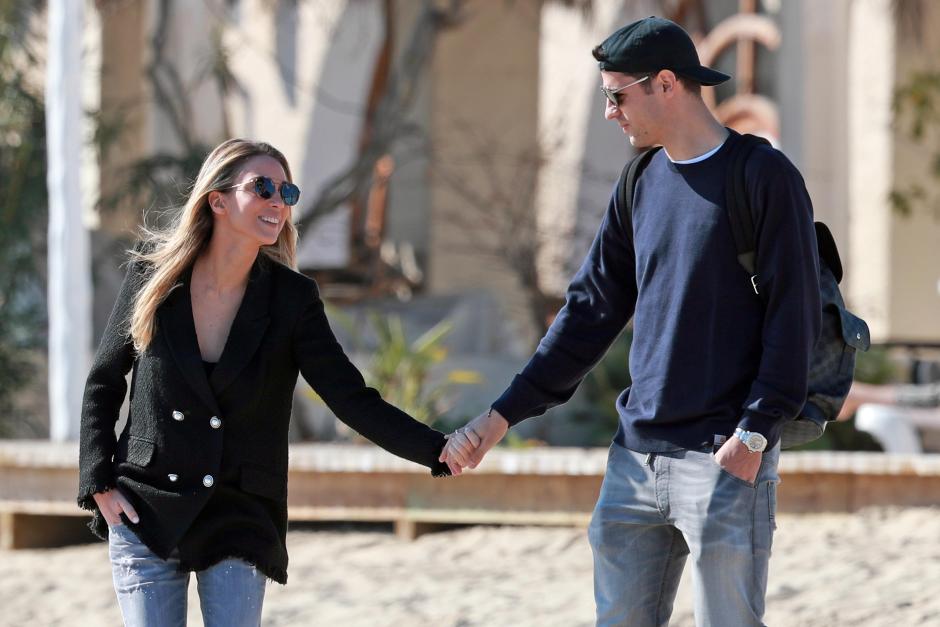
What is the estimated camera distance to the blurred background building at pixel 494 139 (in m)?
10.3

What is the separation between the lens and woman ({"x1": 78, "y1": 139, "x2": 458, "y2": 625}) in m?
3.08

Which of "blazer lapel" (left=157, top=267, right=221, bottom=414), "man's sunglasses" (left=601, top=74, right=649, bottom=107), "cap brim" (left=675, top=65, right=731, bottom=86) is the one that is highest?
"cap brim" (left=675, top=65, right=731, bottom=86)

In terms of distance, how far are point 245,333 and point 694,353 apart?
0.92 m

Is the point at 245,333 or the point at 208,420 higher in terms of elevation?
the point at 245,333

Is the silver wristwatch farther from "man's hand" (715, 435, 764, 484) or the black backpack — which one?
the black backpack

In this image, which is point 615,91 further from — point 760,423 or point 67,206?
point 67,206

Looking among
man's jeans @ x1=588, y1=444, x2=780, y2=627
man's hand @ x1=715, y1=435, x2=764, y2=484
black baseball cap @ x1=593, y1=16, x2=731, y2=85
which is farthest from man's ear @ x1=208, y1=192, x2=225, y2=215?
man's hand @ x1=715, y1=435, x2=764, y2=484

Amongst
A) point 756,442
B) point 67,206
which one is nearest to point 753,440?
point 756,442

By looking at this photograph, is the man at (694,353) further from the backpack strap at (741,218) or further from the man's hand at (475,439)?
the man's hand at (475,439)

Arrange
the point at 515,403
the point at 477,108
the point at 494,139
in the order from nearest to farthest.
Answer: the point at 515,403 → the point at 494,139 → the point at 477,108

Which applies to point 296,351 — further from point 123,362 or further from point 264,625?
point 264,625

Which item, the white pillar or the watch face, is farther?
the white pillar

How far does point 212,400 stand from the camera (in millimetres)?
3088

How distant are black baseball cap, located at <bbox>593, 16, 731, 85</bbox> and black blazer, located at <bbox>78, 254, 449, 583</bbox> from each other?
32.6 inches
